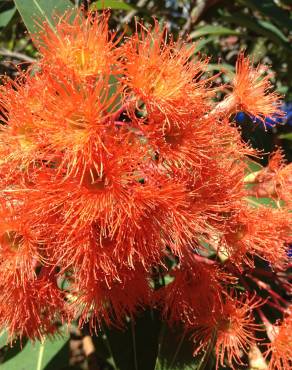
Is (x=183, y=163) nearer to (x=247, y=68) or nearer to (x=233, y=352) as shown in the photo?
(x=247, y=68)

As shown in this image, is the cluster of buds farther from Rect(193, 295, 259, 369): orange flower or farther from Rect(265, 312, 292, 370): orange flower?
Rect(265, 312, 292, 370): orange flower

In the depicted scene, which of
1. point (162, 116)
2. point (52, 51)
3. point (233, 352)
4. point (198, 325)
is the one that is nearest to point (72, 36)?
point (52, 51)

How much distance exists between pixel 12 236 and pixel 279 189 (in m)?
0.84

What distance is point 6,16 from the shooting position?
2258 millimetres

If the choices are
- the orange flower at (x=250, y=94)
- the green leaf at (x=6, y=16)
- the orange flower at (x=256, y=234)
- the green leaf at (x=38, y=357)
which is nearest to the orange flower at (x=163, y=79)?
the orange flower at (x=250, y=94)

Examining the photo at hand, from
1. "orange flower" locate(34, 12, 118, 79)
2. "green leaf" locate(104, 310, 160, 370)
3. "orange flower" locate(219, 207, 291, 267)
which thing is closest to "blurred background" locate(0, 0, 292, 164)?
"orange flower" locate(219, 207, 291, 267)

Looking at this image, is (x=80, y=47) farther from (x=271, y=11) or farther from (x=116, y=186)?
(x=271, y=11)

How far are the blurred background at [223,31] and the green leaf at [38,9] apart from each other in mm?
221

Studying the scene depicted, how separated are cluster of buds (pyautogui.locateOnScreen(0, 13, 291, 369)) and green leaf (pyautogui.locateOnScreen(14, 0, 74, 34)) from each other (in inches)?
8.2

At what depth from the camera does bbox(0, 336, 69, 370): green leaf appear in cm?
181

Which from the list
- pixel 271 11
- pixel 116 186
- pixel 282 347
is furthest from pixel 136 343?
pixel 271 11

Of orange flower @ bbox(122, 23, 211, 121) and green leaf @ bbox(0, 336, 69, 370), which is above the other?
orange flower @ bbox(122, 23, 211, 121)

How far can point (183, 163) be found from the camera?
3.99 ft

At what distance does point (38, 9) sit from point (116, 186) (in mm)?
725
